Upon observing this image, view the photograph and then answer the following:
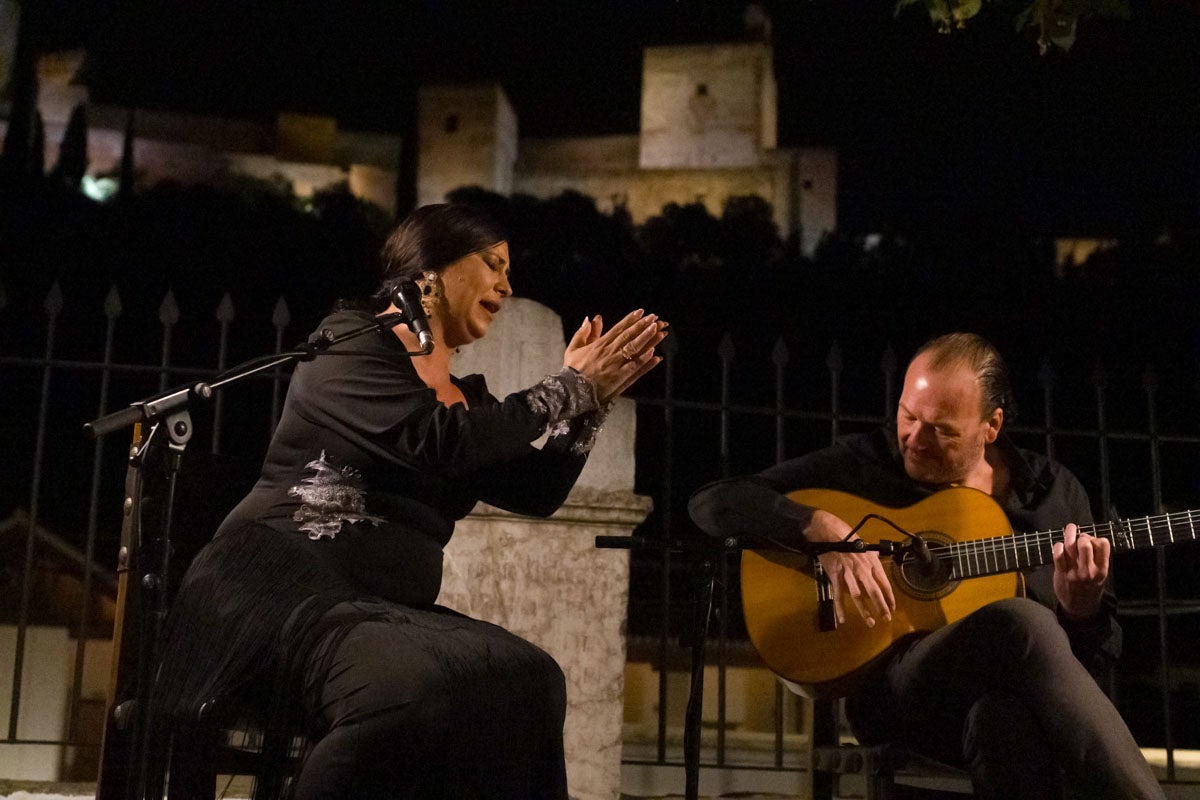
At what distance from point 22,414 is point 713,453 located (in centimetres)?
2096

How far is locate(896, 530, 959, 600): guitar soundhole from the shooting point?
332cm

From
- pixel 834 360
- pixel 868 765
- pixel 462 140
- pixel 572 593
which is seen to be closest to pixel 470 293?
pixel 572 593

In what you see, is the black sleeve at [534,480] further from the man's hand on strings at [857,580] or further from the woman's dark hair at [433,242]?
the man's hand on strings at [857,580]

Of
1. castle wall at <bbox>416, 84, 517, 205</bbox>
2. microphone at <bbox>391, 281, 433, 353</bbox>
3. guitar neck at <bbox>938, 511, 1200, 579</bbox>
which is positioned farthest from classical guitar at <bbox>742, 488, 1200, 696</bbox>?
castle wall at <bbox>416, 84, 517, 205</bbox>

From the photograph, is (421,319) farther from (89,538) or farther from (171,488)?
(89,538)

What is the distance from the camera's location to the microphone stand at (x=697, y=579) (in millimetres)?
2779

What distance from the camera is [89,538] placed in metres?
4.56

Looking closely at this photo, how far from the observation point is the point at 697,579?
2.87 m

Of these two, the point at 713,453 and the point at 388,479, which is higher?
the point at 713,453

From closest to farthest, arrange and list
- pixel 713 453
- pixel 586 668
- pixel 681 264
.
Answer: pixel 586 668
pixel 713 453
pixel 681 264

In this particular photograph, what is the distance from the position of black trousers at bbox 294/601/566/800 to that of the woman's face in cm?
79

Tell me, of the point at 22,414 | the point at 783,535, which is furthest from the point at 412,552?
the point at 22,414

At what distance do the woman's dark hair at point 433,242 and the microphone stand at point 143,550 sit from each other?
10.7 inches

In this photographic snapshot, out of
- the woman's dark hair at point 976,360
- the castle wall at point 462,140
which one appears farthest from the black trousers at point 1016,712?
the castle wall at point 462,140
